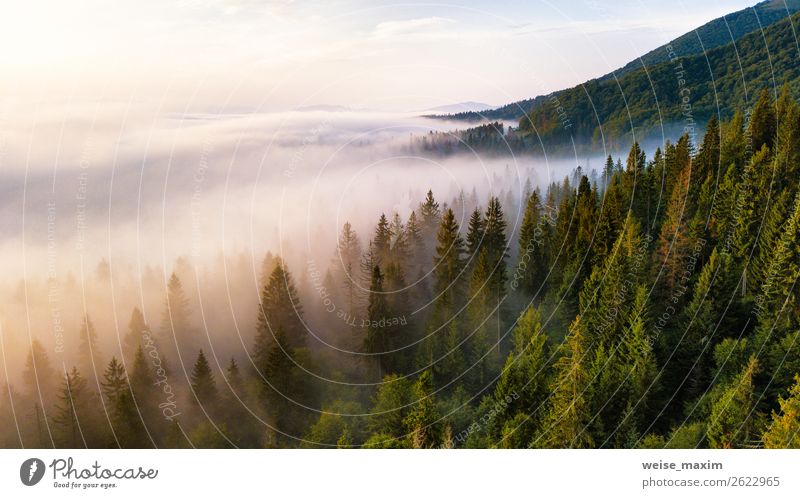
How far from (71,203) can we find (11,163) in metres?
2.75

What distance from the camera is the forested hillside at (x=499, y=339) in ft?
84.9

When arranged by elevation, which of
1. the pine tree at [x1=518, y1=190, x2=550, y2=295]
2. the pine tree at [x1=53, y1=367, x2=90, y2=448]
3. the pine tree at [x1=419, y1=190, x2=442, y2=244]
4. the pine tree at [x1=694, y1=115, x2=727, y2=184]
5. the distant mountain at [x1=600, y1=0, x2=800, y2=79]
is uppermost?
the distant mountain at [x1=600, y1=0, x2=800, y2=79]

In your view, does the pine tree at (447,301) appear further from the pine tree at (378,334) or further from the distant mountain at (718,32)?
the distant mountain at (718,32)

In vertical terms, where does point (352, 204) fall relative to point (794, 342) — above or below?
above

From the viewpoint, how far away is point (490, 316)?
2948 cm

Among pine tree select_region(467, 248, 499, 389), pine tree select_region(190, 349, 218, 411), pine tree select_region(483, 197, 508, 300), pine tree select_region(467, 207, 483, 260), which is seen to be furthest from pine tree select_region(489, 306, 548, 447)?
pine tree select_region(190, 349, 218, 411)

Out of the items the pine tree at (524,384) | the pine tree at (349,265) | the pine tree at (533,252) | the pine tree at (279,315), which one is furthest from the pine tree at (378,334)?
the pine tree at (533,252)

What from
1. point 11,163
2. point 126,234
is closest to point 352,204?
point 126,234

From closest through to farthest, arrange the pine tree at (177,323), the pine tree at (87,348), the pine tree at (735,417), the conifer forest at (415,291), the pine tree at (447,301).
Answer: the pine tree at (735,417) < the conifer forest at (415,291) < the pine tree at (447,301) < the pine tree at (177,323) < the pine tree at (87,348)

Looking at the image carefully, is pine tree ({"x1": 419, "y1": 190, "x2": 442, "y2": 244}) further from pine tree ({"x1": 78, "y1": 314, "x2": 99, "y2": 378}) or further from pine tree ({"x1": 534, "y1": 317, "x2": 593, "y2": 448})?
pine tree ({"x1": 78, "y1": 314, "x2": 99, "y2": 378})

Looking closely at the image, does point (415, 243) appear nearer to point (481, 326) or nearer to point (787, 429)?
point (481, 326)

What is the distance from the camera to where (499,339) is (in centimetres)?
2906

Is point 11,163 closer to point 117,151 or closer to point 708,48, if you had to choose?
point 117,151

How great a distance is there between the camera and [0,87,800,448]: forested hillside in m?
25.9
